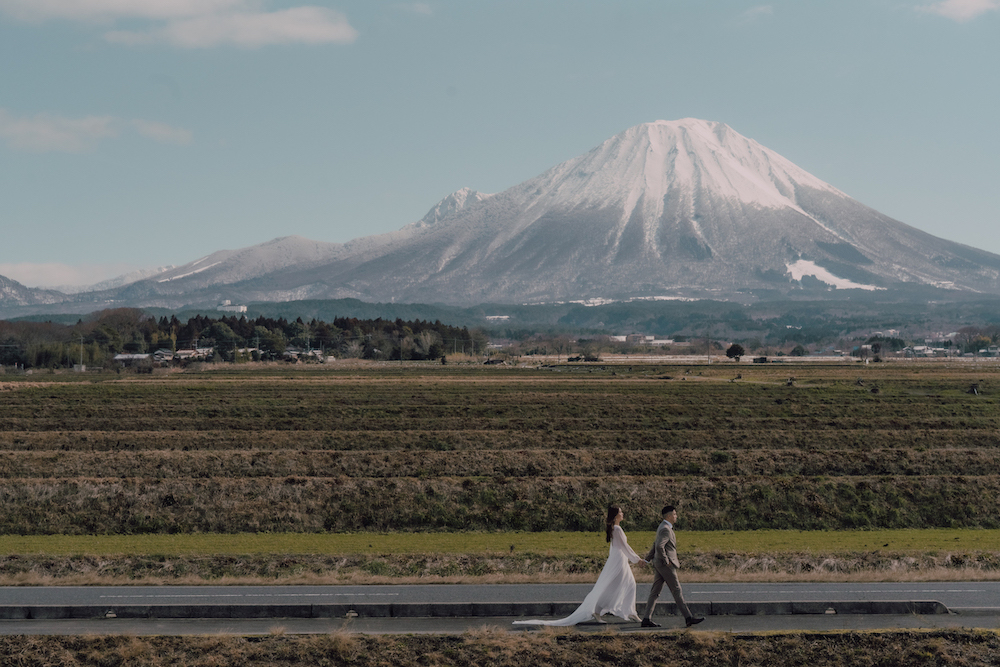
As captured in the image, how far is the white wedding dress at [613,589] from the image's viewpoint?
13875 mm

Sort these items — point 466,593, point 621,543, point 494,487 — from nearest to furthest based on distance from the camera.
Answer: point 621,543 → point 466,593 → point 494,487

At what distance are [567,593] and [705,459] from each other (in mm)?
17358

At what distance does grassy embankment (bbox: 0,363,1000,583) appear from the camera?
18.8m

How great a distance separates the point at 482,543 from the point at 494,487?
4.63 meters

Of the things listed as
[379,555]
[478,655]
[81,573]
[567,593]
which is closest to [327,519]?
[379,555]

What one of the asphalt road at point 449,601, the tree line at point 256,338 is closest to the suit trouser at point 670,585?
the asphalt road at point 449,601

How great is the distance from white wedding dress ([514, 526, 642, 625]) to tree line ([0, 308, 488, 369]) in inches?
5172

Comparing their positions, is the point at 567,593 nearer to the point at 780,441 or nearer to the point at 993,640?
the point at 993,640

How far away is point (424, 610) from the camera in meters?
14.8

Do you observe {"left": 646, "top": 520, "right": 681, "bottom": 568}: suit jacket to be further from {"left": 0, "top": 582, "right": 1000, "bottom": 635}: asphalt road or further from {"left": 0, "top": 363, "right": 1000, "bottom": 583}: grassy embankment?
{"left": 0, "top": 363, "right": 1000, "bottom": 583}: grassy embankment

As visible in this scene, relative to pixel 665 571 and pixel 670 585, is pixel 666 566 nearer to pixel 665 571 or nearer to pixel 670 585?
pixel 665 571

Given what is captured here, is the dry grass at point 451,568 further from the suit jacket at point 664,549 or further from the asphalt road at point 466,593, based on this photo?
the suit jacket at point 664,549

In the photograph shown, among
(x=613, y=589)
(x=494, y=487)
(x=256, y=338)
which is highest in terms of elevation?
(x=256, y=338)

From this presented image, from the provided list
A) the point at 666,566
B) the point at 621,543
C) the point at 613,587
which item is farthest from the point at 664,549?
the point at 613,587
